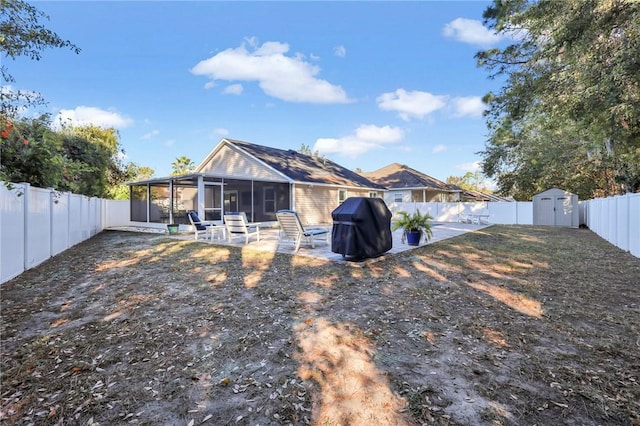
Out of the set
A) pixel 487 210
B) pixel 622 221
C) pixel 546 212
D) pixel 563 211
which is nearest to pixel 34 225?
pixel 622 221

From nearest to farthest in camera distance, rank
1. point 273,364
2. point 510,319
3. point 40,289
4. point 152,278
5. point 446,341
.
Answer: point 273,364
point 446,341
point 510,319
point 40,289
point 152,278

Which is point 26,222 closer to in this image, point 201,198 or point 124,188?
point 201,198

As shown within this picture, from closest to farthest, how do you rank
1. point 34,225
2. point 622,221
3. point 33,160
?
point 34,225 < point 33,160 < point 622,221

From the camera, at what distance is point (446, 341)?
3.13m

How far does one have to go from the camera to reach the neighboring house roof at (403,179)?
83.1 feet

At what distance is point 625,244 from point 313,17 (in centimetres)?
1277

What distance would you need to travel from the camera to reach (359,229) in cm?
672

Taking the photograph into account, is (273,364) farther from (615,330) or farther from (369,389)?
(615,330)

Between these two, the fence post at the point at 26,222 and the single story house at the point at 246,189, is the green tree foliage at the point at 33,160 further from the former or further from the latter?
the single story house at the point at 246,189

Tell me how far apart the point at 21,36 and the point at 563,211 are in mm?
23980

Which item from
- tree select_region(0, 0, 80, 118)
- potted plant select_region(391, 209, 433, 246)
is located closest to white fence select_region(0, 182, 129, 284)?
tree select_region(0, 0, 80, 118)

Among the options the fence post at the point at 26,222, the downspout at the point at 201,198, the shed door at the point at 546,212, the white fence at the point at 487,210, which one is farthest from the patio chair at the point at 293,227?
the shed door at the point at 546,212

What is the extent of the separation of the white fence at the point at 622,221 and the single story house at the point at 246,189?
12688 millimetres

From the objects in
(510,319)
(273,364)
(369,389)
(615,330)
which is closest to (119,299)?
(273,364)
